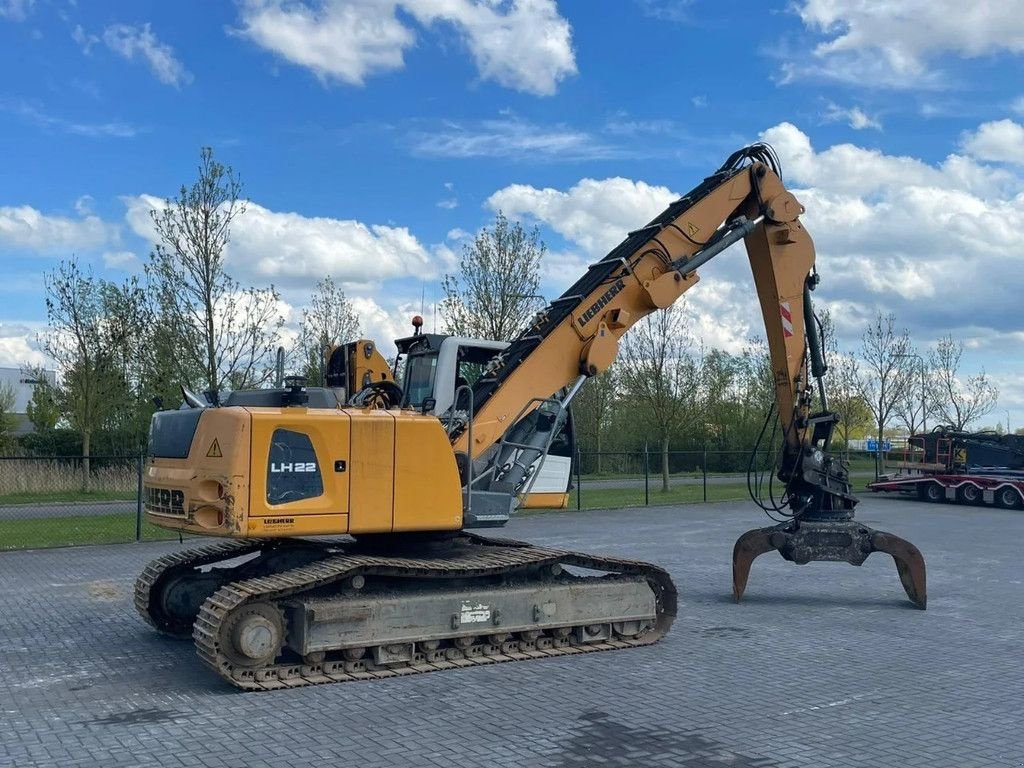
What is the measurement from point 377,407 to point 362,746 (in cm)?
351

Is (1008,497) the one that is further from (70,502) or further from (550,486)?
(70,502)

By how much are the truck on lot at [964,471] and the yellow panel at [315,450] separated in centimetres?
2544

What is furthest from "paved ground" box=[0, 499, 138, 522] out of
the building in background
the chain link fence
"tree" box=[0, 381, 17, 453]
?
the building in background

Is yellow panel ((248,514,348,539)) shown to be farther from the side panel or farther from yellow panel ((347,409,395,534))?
the side panel

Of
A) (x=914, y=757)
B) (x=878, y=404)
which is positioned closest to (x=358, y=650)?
(x=914, y=757)

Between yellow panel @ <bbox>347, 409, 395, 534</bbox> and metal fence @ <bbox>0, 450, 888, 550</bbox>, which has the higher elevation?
yellow panel @ <bbox>347, 409, 395, 534</bbox>

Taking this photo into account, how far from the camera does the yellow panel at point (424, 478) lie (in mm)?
8211

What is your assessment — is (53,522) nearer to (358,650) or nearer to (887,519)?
(358,650)

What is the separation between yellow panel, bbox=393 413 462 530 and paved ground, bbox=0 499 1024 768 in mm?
1284

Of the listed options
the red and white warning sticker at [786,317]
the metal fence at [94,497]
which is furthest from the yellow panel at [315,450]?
the red and white warning sticker at [786,317]

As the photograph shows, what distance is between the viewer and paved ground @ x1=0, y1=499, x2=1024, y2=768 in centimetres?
615

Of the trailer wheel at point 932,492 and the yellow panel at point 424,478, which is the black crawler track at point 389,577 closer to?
the yellow panel at point 424,478

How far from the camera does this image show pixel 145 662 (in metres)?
8.55

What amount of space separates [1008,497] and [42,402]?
99.6ft
